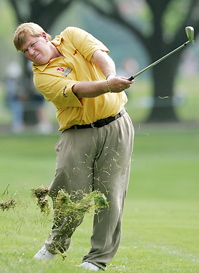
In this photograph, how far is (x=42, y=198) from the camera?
24.1ft

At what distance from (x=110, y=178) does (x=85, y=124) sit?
0.48m

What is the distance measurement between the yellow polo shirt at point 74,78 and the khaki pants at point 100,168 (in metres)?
0.14

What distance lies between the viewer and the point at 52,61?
721 centimetres

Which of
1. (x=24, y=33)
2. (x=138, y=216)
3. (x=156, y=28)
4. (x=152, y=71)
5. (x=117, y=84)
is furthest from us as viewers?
(x=152, y=71)

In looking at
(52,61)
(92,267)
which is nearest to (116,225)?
(92,267)

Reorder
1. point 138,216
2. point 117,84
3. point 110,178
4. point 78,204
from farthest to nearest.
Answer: point 138,216
point 110,178
point 78,204
point 117,84

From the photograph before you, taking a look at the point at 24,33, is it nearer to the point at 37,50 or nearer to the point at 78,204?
the point at 37,50

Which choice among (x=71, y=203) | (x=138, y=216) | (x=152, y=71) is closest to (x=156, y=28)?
(x=152, y=71)

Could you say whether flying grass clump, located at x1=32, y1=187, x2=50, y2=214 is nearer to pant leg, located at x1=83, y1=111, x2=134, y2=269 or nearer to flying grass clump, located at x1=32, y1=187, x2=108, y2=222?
flying grass clump, located at x1=32, y1=187, x2=108, y2=222

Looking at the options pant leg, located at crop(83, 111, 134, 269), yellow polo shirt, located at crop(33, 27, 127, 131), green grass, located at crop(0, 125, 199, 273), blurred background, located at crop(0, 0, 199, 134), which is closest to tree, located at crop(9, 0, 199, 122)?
blurred background, located at crop(0, 0, 199, 134)

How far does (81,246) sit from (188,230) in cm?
199

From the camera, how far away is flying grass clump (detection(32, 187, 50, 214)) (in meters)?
7.34

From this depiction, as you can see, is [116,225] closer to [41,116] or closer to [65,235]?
[65,235]

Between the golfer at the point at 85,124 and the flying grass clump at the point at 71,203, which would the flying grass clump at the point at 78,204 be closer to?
the flying grass clump at the point at 71,203
